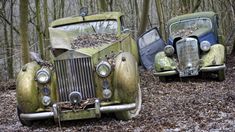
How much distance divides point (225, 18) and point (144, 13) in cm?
1524

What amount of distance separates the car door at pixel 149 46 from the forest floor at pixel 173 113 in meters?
3.26

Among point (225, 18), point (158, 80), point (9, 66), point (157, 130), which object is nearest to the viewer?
point (157, 130)

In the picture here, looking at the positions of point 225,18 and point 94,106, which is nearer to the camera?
point 94,106

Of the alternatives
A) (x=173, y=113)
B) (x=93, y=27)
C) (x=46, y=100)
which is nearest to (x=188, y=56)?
(x=93, y=27)

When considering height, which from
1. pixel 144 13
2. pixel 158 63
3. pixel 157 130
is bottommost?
pixel 157 130

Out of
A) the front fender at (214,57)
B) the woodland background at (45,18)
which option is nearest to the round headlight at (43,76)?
the woodland background at (45,18)

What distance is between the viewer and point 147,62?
1429 centimetres

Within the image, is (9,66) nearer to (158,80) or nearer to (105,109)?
(158,80)

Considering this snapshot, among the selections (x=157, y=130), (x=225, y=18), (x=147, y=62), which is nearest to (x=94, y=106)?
(x=157, y=130)

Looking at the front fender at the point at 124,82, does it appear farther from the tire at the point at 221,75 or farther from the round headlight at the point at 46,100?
the tire at the point at 221,75

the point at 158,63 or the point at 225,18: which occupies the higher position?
the point at 225,18

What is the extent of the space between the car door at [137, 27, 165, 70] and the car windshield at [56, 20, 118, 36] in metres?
4.24

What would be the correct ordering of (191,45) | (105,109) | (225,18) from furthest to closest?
(225,18)
(191,45)
(105,109)

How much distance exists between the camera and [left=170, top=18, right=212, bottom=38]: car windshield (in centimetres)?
1250
